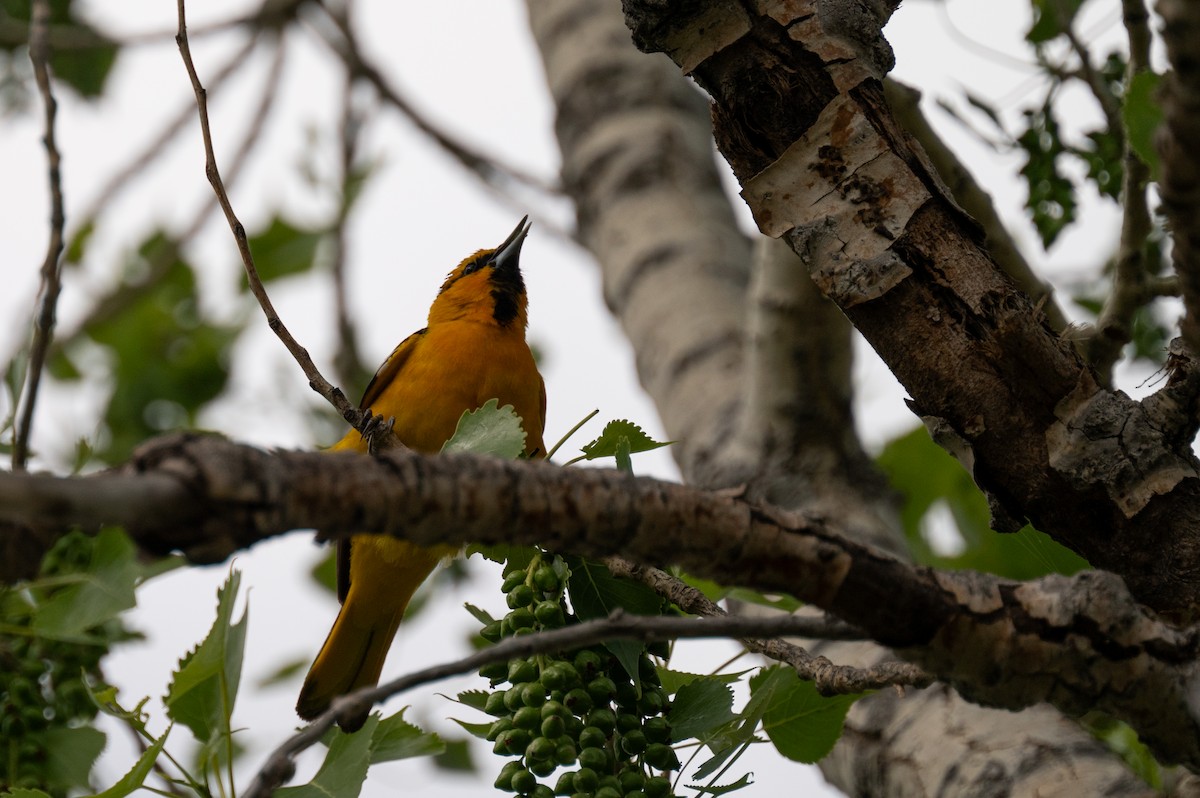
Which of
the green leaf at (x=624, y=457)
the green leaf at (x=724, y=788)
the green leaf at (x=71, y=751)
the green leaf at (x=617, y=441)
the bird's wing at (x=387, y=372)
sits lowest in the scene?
the green leaf at (x=724, y=788)

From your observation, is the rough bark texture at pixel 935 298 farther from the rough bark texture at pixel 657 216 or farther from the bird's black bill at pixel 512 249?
the bird's black bill at pixel 512 249

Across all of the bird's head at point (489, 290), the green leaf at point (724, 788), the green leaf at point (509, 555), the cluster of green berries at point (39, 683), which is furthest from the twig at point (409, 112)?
the green leaf at point (724, 788)

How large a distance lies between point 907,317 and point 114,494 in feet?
3.58

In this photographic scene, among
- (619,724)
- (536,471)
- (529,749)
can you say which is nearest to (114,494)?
(536,471)

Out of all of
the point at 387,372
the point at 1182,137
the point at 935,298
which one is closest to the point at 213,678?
the point at 935,298

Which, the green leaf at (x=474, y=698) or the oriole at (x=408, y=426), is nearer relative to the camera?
the green leaf at (x=474, y=698)

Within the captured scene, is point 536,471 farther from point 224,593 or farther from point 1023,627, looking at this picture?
point 224,593

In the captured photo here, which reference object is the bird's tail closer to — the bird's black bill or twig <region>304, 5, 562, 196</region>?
the bird's black bill

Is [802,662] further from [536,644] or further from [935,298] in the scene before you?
[536,644]

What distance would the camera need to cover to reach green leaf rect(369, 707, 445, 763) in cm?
192

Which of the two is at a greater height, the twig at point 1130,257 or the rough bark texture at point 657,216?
the rough bark texture at point 657,216

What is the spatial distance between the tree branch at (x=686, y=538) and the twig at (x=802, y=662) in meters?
0.28

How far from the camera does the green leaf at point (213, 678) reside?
1.81m

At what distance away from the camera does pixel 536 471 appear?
1146mm
